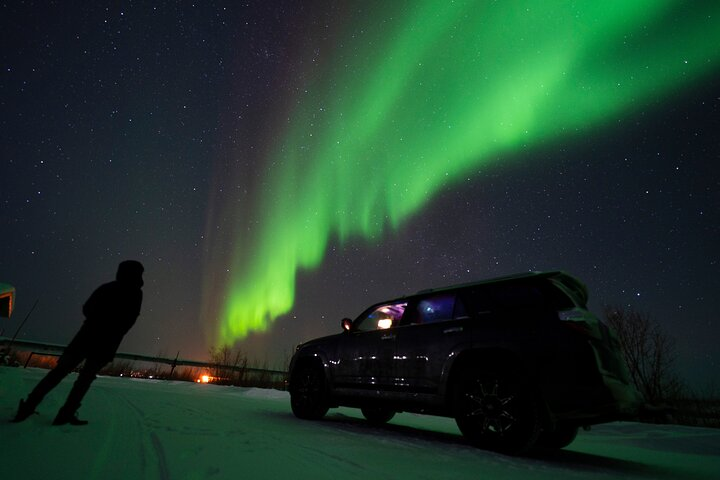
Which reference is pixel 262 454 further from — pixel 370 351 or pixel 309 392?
pixel 309 392

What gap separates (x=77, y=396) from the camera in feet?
12.5

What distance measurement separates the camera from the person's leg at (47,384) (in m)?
3.68

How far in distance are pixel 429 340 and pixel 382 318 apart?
4.21 ft

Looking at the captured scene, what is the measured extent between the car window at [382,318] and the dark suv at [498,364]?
0.02m

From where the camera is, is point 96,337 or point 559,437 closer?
point 96,337

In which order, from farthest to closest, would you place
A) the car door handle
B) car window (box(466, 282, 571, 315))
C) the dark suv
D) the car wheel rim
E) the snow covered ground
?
the car door handle
car window (box(466, 282, 571, 315))
the car wheel rim
the dark suv
the snow covered ground

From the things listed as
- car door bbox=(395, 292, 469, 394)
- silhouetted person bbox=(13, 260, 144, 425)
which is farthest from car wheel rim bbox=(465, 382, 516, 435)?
silhouetted person bbox=(13, 260, 144, 425)

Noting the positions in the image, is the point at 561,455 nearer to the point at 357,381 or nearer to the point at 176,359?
the point at 357,381

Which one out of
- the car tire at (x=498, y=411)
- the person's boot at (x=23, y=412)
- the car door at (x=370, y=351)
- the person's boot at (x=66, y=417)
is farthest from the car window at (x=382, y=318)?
the person's boot at (x=23, y=412)

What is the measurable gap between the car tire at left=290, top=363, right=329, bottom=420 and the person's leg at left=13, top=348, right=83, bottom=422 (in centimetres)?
326

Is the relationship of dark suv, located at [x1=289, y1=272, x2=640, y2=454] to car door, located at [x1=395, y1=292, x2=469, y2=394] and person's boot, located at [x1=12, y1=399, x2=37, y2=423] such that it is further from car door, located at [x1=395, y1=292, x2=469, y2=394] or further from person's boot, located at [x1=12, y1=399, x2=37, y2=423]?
person's boot, located at [x1=12, y1=399, x2=37, y2=423]

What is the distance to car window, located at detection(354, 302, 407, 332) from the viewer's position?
5.74 meters

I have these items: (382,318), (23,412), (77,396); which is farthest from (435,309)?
(23,412)

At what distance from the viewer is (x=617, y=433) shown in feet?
22.1
